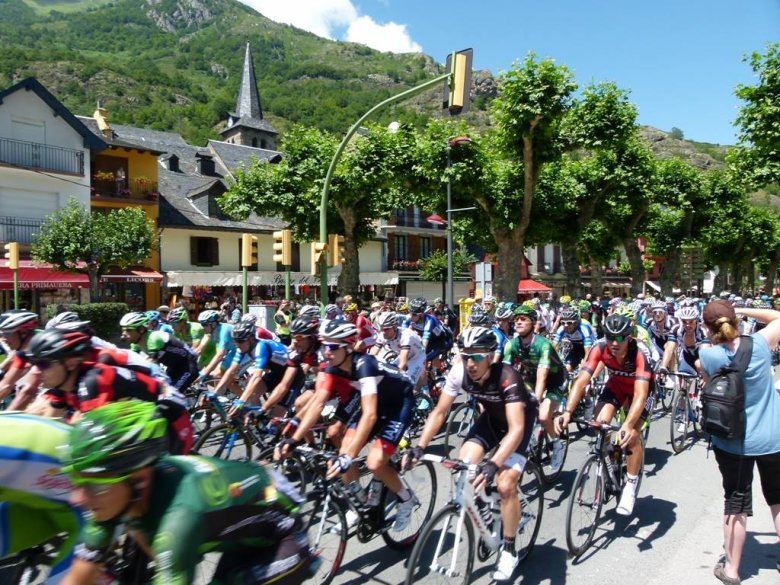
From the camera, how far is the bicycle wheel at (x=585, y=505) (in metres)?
4.84

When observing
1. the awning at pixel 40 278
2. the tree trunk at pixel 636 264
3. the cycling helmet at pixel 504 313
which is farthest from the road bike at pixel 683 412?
the tree trunk at pixel 636 264

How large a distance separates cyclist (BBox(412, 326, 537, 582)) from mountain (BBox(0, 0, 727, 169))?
3618 inches

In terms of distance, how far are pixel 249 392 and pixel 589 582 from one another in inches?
143

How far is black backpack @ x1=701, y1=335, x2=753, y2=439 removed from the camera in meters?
3.94

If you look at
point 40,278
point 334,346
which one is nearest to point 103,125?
point 40,278

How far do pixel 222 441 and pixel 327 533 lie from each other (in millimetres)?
2581

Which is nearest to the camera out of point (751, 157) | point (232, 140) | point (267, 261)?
point (751, 157)

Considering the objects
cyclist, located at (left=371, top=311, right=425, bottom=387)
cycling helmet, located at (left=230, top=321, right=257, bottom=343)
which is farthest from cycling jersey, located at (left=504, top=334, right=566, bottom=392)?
Result: cycling helmet, located at (left=230, top=321, right=257, bottom=343)

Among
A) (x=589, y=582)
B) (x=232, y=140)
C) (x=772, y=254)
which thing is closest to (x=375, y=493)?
(x=589, y=582)

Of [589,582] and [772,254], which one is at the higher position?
[772,254]

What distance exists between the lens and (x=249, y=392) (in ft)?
21.1

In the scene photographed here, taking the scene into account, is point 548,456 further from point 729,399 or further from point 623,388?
point 729,399

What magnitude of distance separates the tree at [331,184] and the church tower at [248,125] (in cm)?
5039

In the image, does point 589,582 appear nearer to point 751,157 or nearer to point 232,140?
point 751,157
